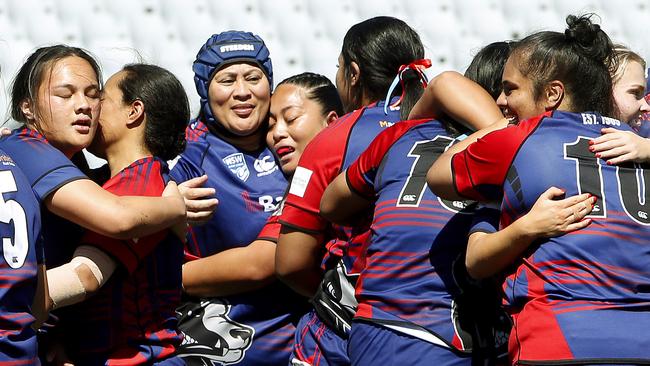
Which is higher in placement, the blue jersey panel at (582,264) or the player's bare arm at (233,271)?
the blue jersey panel at (582,264)

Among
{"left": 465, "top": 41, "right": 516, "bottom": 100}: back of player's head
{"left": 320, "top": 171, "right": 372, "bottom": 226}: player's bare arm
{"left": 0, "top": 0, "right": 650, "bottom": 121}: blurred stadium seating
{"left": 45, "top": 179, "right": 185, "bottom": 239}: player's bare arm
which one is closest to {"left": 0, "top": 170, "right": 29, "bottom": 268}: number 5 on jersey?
{"left": 45, "top": 179, "right": 185, "bottom": 239}: player's bare arm

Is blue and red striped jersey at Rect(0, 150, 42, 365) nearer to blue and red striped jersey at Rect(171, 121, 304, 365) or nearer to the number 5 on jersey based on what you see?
the number 5 on jersey

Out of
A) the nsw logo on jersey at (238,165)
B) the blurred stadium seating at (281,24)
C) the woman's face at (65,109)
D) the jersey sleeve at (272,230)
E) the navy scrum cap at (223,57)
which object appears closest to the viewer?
the woman's face at (65,109)

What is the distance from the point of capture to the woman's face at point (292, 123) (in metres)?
3.72

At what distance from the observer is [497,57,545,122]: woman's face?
2627 mm

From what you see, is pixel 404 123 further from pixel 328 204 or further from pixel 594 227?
pixel 594 227

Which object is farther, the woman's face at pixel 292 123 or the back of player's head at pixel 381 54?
the woman's face at pixel 292 123

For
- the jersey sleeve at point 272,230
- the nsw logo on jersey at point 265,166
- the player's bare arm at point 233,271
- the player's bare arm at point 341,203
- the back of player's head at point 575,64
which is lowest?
the player's bare arm at point 233,271

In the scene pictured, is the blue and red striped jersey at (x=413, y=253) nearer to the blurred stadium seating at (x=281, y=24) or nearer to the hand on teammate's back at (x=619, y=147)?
the hand on teammate's back at (x=619, y=147)

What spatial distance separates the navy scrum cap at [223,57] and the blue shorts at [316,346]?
3.26 feet

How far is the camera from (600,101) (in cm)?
262

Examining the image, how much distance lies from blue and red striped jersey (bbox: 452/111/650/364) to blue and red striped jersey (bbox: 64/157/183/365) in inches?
37.8

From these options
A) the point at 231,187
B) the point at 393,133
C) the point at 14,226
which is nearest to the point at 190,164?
the point at 231,187

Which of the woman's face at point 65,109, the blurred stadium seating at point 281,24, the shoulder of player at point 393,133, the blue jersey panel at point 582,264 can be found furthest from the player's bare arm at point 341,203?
the blurred stadium seating at point 281,24
